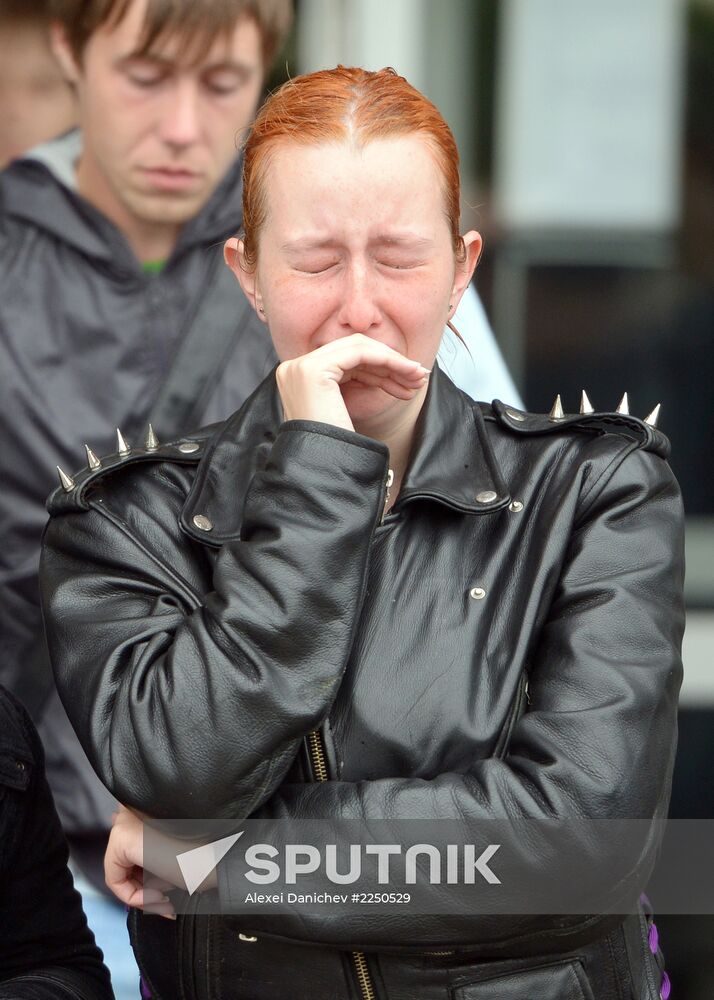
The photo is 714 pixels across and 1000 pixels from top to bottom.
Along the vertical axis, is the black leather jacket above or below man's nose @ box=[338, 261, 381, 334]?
below

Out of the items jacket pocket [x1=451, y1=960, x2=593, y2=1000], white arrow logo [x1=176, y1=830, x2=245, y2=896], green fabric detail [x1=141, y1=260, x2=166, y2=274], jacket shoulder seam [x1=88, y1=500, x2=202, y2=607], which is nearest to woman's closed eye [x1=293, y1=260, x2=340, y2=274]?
jacket shoulder seam [x1=88, y1=500, x2=202, y2=607]

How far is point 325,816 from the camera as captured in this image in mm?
1637

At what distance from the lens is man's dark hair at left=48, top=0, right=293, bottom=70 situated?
2639mm

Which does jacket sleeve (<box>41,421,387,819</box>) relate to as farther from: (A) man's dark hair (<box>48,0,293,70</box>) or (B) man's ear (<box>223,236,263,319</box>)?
(A) man's dark hair (<box>48,0,293,70</box>)

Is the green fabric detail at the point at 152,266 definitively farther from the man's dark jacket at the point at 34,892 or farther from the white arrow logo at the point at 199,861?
the white arrow logo at the point at 199,861

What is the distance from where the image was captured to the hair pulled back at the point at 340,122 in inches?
68.4

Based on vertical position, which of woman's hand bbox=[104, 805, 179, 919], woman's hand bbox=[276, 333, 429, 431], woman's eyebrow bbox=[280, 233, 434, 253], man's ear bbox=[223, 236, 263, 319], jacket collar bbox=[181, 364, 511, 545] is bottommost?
woman's hand bbox=[104, 805, 179, 919]

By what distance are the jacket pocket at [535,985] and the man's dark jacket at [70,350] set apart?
110 centimetres

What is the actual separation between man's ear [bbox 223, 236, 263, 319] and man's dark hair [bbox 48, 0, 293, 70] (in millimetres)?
879

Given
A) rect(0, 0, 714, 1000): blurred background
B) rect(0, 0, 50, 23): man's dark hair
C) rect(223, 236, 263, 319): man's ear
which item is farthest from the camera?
rect(0, 0, 714, 1000): blurred background

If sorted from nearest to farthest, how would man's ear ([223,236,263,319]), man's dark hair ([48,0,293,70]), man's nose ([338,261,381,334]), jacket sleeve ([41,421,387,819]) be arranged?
jacket sleeve ([41,421,387,819]) → man's nose ([338,261,381,334]) → man's ear ([223,236,263,319]) → man's dark hair ([48,0,293,70])

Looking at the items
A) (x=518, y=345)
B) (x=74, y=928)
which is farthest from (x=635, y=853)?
(x=518, y=345)

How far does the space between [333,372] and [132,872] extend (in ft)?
2.03

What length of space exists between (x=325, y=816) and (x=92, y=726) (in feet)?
0.89
